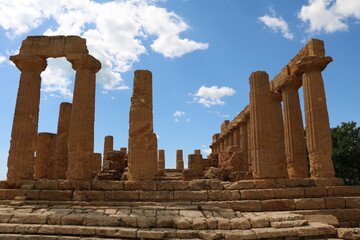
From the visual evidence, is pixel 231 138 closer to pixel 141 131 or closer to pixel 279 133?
pixel 279 133

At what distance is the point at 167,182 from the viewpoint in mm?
13883

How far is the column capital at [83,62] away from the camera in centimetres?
1600

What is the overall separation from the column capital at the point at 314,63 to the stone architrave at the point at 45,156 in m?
16.8

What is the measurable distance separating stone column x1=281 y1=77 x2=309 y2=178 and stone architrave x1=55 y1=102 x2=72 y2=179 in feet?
45.9

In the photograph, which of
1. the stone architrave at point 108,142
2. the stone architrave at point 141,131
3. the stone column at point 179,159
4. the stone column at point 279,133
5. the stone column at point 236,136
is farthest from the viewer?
the stone column at point 179,159

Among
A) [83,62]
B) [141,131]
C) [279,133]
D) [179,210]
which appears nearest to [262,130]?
[279,133]

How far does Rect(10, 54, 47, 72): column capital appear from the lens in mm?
16594

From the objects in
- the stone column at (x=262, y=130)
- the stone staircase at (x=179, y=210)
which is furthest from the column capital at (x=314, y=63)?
the stone staircase at (x=179, y=210)

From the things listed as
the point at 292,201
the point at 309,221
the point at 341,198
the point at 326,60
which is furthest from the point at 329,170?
the point at 326,60

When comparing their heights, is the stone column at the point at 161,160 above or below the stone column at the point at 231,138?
below

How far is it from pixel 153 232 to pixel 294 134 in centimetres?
1194

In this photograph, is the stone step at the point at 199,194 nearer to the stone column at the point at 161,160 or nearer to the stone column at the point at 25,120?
the stone column at the point at 25,120

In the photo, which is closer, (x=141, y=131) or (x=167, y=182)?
(x=167, y=182)

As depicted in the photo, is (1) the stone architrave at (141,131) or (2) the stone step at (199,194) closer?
(2) the stone step at (199,194)
